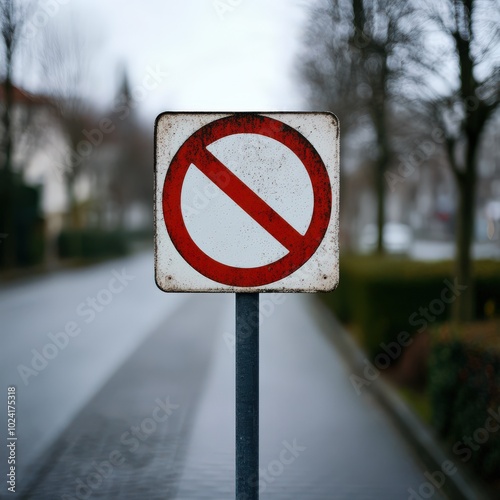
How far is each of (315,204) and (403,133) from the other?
7334 mm

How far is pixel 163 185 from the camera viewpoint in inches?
88.5

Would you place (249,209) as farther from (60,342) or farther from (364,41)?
(60,342)

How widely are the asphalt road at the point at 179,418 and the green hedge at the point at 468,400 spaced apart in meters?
0.44

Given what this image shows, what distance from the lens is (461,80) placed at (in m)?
7.20

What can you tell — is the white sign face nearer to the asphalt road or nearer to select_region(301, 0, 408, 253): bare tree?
the asphalt road

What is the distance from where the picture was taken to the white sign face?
222 centimetres

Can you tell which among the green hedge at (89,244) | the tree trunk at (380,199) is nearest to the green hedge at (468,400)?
the tree trunk at (380,199)

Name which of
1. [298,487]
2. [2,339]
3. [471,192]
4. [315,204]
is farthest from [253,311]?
[2,339]

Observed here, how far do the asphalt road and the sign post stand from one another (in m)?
3.42

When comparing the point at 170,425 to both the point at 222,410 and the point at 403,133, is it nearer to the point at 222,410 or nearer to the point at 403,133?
the point at 222,410

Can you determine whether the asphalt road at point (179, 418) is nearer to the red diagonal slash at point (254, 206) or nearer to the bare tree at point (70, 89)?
the red diagonal slash at point (254, 206)

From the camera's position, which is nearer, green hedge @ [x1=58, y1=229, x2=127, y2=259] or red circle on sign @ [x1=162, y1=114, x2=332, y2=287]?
red circle on sign @ [x1=162, y1=114, x2=332, y2=287]

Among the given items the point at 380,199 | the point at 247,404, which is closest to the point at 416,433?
the point at 247,404

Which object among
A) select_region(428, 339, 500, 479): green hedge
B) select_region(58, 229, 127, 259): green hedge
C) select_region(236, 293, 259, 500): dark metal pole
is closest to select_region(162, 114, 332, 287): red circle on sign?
select_region(236, 293, 259, 500): dark metal pole
